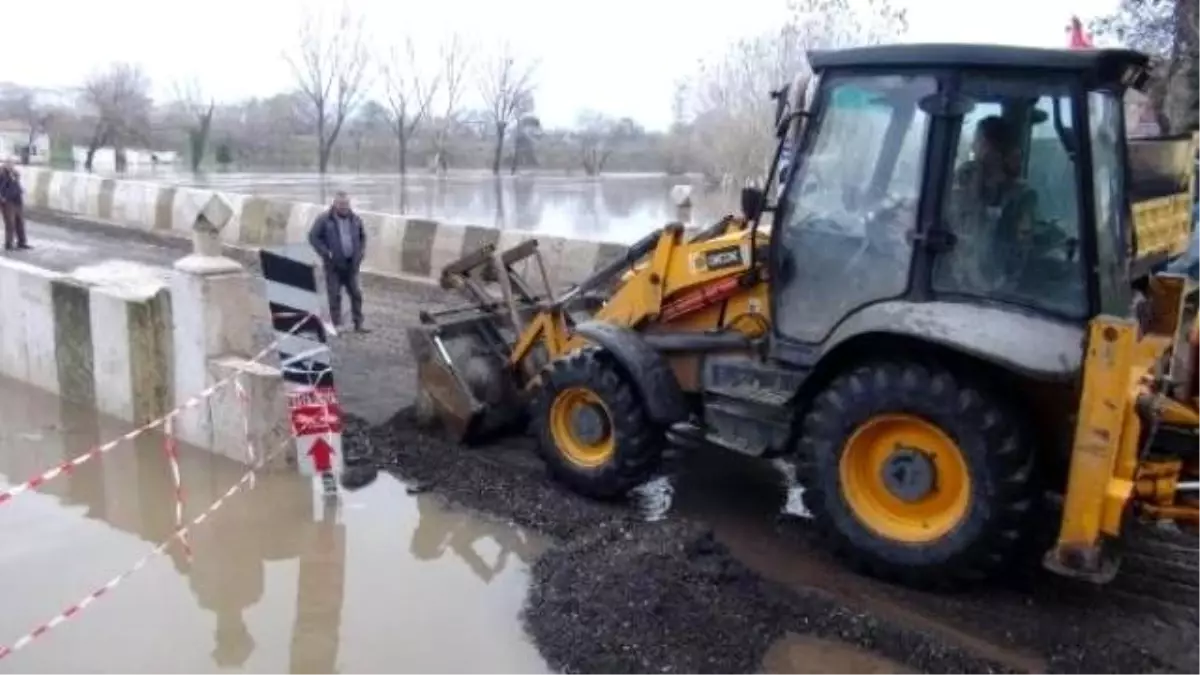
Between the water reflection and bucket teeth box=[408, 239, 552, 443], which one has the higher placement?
bucket teeth box=[408, 239, 552, 443]

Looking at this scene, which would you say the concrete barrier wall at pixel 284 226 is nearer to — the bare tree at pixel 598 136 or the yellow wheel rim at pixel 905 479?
the yellow wheel rim at pixel 905 479

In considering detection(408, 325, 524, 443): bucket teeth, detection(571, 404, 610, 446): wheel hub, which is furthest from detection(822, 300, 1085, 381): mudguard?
detection(408, 325, 524, 443): bucket teeth

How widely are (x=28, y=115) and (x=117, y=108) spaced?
31.9ft

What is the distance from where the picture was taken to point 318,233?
1169 cm

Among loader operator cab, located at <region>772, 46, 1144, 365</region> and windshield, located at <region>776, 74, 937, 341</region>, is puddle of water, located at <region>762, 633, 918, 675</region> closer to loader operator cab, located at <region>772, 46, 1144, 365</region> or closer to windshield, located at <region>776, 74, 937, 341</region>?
loader operator cab, located at <region>772, 46, 1144, 365</region>

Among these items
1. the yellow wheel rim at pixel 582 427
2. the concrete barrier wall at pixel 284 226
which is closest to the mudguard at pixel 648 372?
the yellow wheel rim at pixel 582 427

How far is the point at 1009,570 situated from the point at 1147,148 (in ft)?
7.90

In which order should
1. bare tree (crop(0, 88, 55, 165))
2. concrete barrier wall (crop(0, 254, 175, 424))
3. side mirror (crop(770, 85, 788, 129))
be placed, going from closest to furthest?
side mirror (crop(770, 85, 788, 129)), concrete barrier wall (crop(0, 254, 175, 424)), bare tree (crop(0, 88, 55, 165))

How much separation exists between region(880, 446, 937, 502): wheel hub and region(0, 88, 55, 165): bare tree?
33.4 metres

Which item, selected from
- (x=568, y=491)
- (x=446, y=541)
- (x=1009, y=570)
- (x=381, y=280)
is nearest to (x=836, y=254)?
(x=1009, y=570)

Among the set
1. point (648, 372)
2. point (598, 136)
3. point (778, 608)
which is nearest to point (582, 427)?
point (648, 372)

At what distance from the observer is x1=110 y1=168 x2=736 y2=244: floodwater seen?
74.9 feet

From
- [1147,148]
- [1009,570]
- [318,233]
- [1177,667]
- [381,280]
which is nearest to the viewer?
[1177,667]

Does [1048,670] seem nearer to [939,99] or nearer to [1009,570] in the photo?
[1009,570]
